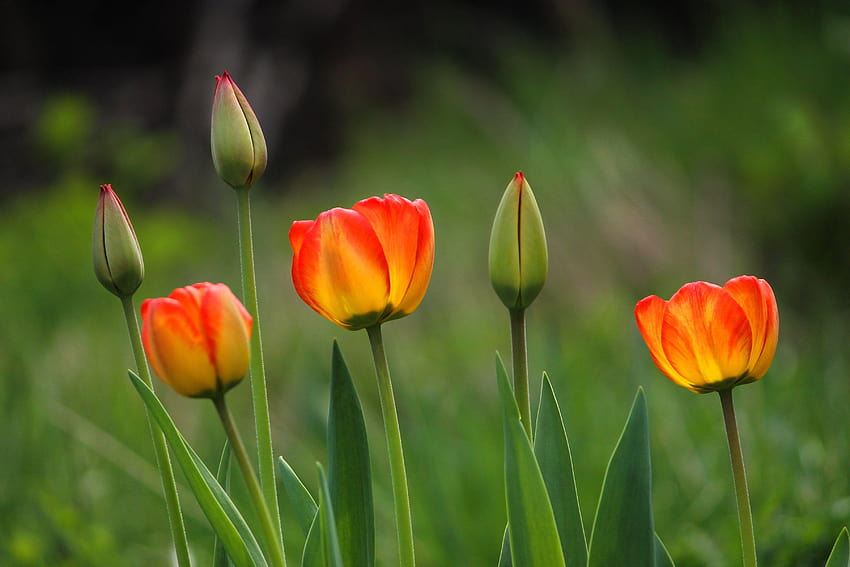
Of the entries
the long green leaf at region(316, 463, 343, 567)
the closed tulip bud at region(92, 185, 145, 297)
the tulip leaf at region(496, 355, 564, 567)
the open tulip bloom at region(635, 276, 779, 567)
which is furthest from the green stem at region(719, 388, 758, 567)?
the closed tulip bud at region(92, 185, 145, 297)

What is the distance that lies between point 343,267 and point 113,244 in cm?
12

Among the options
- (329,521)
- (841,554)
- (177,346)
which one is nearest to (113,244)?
(177,346)

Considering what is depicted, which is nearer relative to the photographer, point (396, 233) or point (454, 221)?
→ point (396, 233)

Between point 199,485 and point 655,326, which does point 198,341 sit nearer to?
point 199,485

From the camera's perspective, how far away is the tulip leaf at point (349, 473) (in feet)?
1.71

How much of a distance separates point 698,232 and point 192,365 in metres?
1.80

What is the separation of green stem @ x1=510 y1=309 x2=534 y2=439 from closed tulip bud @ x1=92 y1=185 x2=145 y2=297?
200 mm

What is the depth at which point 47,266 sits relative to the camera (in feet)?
7.57

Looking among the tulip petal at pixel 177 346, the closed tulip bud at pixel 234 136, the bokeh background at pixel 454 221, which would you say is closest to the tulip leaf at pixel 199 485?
the tulip petal at pixel 177 346

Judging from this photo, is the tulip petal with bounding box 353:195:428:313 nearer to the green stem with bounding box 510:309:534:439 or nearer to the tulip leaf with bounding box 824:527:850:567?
the green stem with bounding box 510:309:534:439

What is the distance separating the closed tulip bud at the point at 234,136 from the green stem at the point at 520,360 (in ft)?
0.54

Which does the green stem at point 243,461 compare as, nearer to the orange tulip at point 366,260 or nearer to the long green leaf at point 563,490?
the orange tulip at point 366,260

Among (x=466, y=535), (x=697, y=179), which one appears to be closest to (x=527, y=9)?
(x=697, y=179)

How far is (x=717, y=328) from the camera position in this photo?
0.49 m
